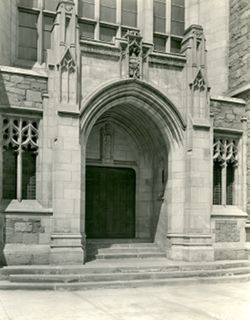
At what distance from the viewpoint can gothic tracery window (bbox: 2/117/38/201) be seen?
10.7 m

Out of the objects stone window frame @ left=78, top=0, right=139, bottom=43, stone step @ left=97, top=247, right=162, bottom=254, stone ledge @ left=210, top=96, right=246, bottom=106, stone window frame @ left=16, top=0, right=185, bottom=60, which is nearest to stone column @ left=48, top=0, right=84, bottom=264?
stone step @ left=97, top=247, right=162, bottom=254

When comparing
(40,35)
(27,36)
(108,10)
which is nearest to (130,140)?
(40,35)

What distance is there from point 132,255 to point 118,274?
2.03 metres

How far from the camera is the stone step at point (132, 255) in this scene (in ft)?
38.0

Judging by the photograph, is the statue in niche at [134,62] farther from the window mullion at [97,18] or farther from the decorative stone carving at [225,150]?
the decorative stone carving at [225,150]

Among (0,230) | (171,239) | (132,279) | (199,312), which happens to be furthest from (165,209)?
(199,312)

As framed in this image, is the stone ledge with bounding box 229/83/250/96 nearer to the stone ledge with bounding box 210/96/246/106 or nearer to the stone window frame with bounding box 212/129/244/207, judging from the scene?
the stone ledge with bounding box 210/96/246/106

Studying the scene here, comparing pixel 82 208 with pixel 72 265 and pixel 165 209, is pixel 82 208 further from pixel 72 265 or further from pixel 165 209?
pixel 165 209

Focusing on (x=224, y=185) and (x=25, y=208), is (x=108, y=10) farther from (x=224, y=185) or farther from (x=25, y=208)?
(x=25, y=208)

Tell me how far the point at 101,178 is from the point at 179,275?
3785 millimetres

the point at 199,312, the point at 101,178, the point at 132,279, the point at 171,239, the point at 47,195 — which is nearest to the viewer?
the point at 199,312

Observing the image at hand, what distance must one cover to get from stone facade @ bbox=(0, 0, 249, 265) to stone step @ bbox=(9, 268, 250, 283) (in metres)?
0.89

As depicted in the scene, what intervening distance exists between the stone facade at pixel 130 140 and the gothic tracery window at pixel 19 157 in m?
0.05

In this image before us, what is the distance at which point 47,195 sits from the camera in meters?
10.8
